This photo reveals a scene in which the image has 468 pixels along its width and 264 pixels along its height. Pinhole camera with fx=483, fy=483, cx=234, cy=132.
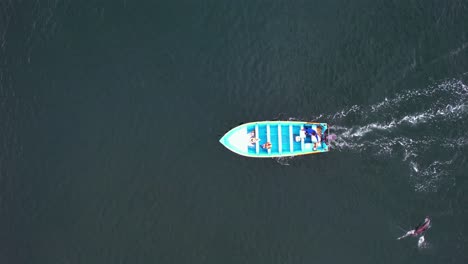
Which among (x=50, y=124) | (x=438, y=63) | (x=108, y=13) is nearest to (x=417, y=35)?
(x=438, y=63)

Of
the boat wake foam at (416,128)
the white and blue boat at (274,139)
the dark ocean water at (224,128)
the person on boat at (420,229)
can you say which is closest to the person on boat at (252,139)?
the white and blue boat at (274,139)

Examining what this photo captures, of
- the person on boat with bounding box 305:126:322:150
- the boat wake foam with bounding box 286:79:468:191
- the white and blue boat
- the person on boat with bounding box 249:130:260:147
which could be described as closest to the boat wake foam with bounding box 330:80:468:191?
the boat wake foam with bounding box 286:79:468:191

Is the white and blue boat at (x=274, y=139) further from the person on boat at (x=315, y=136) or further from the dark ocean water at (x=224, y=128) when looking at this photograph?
the dark ocean water at (x=224, y=128)

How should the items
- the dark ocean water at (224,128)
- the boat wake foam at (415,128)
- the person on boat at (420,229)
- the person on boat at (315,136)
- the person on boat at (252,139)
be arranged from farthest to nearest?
the boat wake foam at (415,128) < the person on boat at (315,136) < the person on boat at (252,139) < the dark ocean water at (224,128) < the person on boat at (420,229)

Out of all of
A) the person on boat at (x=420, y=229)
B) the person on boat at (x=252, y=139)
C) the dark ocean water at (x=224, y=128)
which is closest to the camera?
the person on boat at (x=420, y=229)

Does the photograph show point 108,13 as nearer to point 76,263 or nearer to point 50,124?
point 50,124

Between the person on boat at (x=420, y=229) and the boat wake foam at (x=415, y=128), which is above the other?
the boat wake foam at (x=415, y=128)

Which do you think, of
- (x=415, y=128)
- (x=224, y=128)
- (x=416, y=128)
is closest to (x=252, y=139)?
(x=224, y=128)
